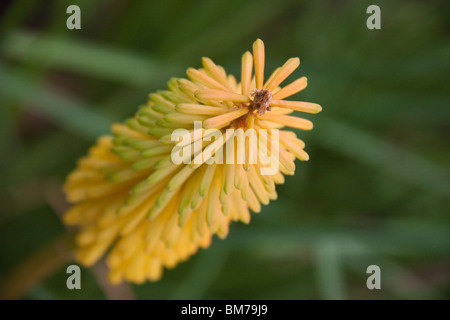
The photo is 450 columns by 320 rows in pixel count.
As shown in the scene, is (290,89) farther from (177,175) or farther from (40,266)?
(40,266)

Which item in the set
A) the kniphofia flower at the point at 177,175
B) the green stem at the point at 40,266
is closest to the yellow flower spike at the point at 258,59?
the kniphofia flower at the point at 177,175

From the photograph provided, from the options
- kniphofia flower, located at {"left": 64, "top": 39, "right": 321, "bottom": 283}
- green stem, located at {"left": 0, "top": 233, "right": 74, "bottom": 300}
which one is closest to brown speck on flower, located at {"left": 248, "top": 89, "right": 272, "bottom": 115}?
kniphofia flower, located at {"left": 64, "top": 39, "right": 321, "bottom": 283}

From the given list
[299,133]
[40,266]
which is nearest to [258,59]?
[40,266]

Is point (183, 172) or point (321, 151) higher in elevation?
point (321, 151)

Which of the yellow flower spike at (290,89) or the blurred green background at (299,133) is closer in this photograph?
the yellow flower spike at (290,89)

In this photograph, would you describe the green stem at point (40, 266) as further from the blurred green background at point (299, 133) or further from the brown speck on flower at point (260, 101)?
the brown speck on flower at point (260, 101)

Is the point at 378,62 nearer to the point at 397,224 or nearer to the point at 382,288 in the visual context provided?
the point at 397,224

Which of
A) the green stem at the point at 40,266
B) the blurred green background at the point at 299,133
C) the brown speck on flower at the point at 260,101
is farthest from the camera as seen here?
the blurred green background at the point at 299,133
